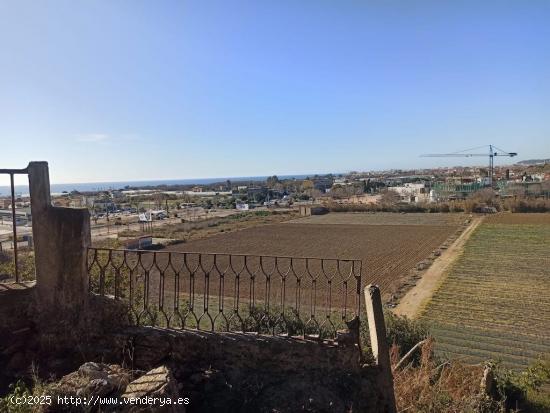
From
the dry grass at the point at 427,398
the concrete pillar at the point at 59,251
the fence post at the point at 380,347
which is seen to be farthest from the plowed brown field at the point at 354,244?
the concrete pillar at the point at 59,251

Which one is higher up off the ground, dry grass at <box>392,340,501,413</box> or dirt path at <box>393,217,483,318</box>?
dry grass at <box>392,340,501,413</box>

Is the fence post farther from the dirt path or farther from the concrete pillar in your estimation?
the dirt path

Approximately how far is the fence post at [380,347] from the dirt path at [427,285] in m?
16.4

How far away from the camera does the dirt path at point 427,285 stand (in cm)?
2157

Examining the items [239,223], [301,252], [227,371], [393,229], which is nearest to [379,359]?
[227,371]

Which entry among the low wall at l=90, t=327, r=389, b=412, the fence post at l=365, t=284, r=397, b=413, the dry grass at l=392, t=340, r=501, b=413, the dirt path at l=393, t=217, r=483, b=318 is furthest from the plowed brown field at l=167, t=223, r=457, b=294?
the low wall at l=90, t=327, r=389, b=412

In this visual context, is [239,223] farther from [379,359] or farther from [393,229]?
[379,359]

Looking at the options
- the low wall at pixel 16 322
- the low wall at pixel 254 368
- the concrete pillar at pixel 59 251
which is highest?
the concrete pillar at pixel 59 251

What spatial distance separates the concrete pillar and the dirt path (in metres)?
17.5

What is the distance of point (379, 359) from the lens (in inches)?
171

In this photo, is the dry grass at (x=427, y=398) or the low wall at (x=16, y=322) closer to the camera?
the low wall at (x=16, y=322)

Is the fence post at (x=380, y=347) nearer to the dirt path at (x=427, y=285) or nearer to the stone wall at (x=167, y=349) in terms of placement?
the stone wall at (x=167, y=349)

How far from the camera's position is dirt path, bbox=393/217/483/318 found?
70.8 ft

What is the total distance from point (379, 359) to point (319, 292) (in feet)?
66.3
